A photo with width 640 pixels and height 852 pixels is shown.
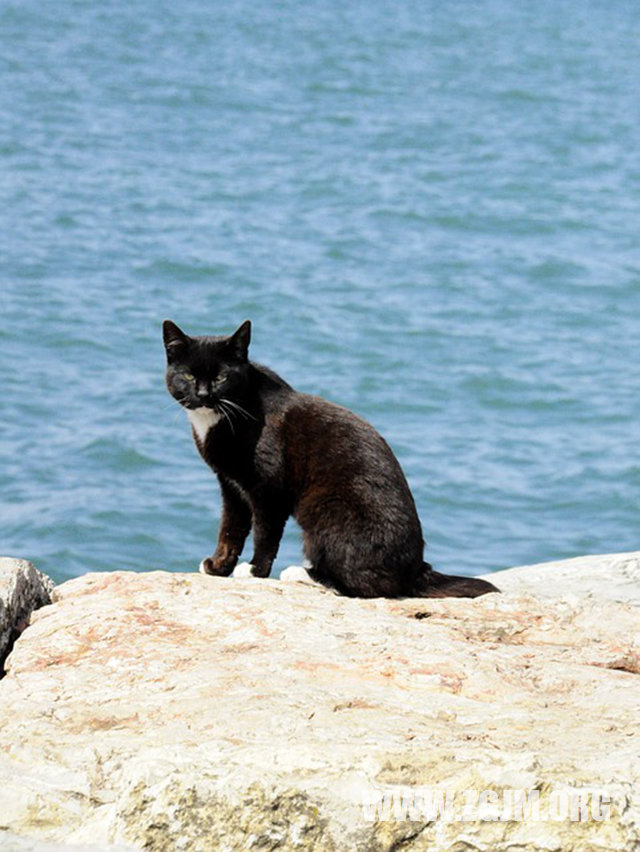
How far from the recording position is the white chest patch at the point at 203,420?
592cm

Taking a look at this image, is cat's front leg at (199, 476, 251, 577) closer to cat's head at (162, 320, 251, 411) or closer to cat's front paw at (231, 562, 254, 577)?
cat's front paw at (231, 562, 254, 577)

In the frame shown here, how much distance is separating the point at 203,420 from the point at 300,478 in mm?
499

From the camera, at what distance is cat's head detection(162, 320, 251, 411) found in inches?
230

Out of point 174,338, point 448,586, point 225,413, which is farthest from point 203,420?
point 448,586

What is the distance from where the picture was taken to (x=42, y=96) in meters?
25.3

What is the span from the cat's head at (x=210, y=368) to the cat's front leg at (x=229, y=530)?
0.37 m

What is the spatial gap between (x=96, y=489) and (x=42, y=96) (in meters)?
14.7

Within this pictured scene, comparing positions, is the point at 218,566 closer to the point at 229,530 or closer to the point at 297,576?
the point at 229,530

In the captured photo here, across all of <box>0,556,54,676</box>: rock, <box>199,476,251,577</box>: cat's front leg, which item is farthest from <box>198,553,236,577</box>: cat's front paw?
<box>0,556,54,676</box>: rock

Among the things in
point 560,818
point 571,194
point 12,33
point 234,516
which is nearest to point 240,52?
point 12,33

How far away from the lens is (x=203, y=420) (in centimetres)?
597

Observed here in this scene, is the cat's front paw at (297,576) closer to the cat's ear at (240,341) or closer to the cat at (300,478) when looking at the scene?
the cat at (300,478)

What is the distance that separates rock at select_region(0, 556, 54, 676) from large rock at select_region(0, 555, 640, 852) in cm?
8

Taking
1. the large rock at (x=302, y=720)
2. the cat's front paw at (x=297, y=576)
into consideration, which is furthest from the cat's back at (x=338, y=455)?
the large rock at (x=302, y=720)
